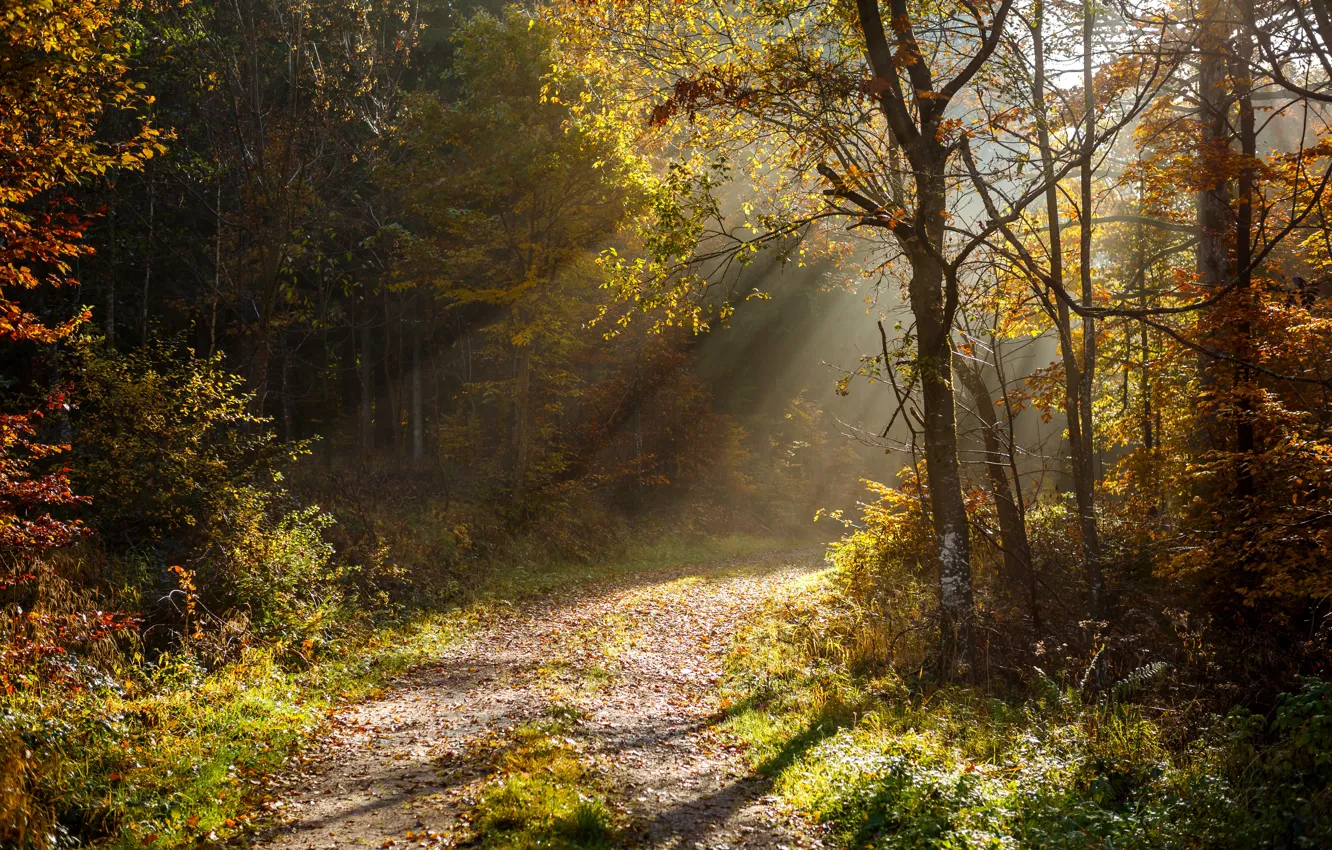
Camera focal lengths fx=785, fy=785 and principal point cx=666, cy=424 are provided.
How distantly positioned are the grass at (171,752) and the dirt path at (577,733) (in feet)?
1.27

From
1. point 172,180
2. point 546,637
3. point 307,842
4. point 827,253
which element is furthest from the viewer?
point 172,180

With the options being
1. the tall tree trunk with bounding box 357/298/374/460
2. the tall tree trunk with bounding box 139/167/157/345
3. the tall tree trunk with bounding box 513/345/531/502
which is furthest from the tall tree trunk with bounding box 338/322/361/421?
the tall tree trunk with bounding box 513/345/531/502

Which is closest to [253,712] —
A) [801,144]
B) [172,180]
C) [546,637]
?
[546,637]

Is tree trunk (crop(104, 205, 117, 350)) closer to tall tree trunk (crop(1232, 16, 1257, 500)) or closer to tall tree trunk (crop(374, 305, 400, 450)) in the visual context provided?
tall tree trunk (crop(374, 305, 400, 450))

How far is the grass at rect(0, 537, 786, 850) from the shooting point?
17.7 ft

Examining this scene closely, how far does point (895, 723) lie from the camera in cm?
788

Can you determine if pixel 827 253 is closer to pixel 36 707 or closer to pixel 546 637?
pixel 546 637

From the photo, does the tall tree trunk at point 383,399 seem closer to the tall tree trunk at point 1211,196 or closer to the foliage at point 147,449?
the foliage at point 147,449

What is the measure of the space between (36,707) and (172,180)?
1834cm

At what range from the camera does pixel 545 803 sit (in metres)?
6.00

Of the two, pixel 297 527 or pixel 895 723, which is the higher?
pixel 297 527

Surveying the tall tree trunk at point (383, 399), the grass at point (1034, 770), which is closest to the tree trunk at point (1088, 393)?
the grass at point (1034, 770)

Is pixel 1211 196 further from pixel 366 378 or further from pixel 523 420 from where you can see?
pixel 366 378

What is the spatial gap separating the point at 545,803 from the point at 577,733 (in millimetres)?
1914
